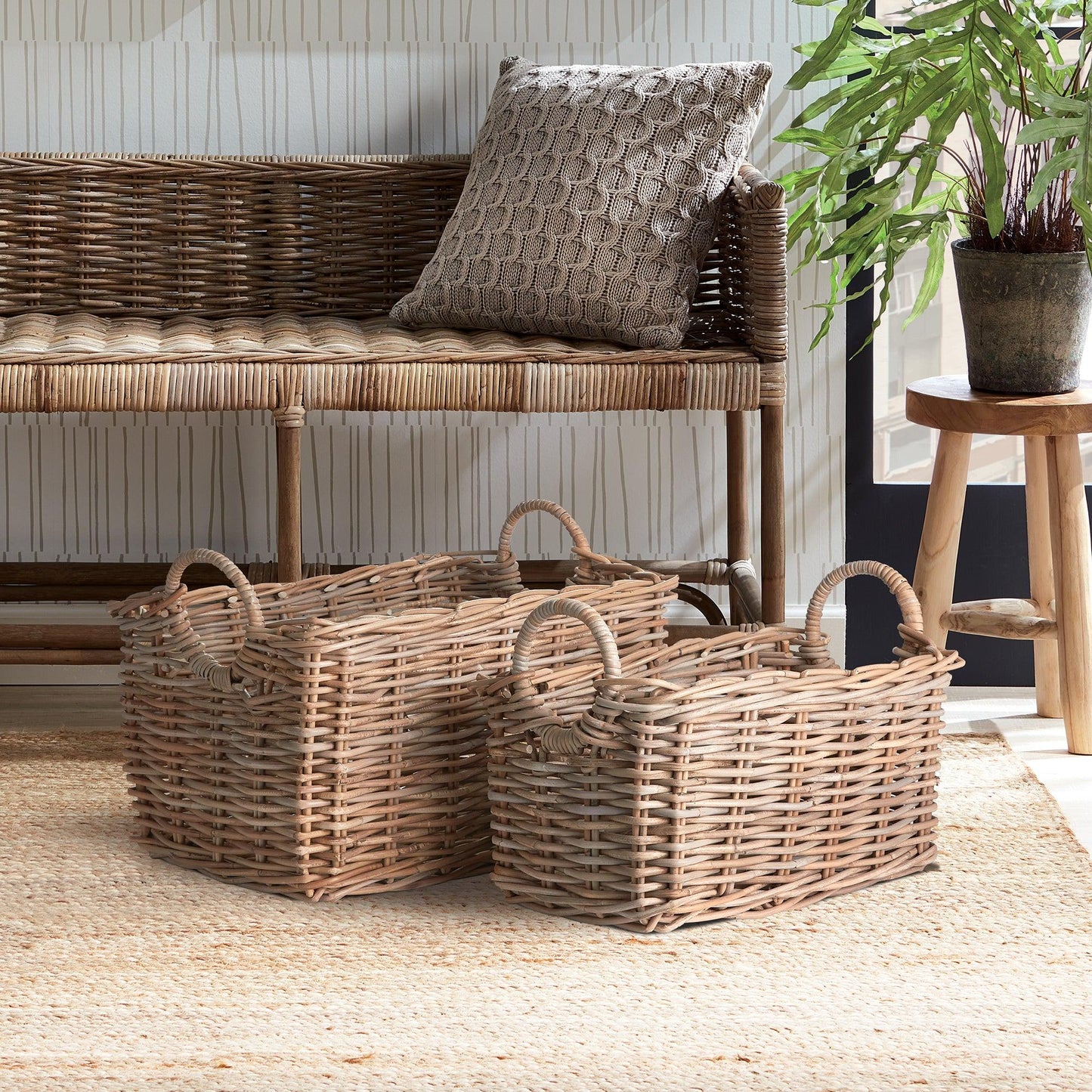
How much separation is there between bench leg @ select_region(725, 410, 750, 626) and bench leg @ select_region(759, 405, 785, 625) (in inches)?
12.3

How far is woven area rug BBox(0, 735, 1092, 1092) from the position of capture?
44.3 inches

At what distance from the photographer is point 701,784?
1.33m

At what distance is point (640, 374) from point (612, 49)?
0.75 m

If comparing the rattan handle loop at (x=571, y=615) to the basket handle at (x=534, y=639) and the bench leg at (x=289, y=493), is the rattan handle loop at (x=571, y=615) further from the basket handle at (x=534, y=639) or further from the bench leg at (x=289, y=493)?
Result: the bench leg at (x=289, y=493)

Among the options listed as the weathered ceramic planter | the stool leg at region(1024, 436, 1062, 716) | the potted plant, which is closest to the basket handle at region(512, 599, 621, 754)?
the potted plant

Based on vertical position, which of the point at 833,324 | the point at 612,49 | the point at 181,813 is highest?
the point at 612,49

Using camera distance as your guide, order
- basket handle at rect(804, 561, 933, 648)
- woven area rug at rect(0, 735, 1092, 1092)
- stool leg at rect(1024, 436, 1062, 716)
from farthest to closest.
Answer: stool leg at rect(1024, 436, 1062, 716), basket handle at rect(804, 561, 933, 648), woven area rug at rect(0, 735, 1092, 1092)

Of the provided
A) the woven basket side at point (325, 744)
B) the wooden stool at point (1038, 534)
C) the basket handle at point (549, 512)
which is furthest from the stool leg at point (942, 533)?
the woven basket side at point (325, 744)

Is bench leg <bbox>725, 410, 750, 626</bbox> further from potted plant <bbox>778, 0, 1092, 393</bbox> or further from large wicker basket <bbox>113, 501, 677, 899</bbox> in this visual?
large wicker basket <bbox>113, 501, 677, 899</bbox>

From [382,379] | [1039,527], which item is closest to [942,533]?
[1039,527]

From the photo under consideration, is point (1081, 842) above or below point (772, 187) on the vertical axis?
below

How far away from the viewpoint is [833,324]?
2348mm

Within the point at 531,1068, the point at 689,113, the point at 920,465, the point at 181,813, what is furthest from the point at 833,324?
the point at 531,1068

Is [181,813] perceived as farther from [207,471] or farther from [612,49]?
[612,49]
